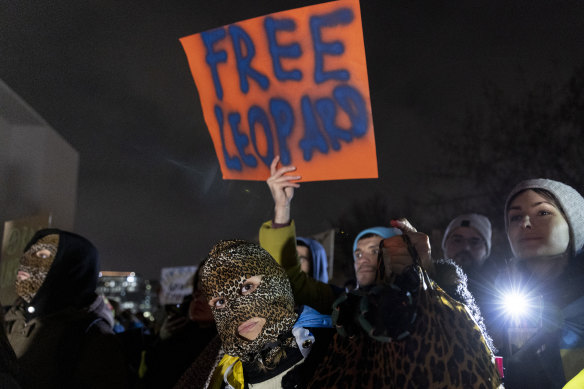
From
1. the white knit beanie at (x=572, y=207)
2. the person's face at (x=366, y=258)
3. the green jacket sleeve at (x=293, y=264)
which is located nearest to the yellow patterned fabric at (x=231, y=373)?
the green jacket sleeve at (x=293, y=264)

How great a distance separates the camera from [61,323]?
9.78 ft

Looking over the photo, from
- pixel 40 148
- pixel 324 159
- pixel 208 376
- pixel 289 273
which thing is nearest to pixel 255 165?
pixel 324 159

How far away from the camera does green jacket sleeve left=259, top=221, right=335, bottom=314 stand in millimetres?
2508

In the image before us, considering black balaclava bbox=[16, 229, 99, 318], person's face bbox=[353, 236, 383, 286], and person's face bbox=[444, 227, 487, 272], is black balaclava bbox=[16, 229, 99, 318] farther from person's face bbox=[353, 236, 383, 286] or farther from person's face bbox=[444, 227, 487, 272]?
person's face bbox=[444, 227, 487, 272]

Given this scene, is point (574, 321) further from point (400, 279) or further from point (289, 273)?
point (289, 273)

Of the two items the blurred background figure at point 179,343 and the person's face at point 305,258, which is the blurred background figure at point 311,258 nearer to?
the person's face at point 305,258

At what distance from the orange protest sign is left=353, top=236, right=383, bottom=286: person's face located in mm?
700

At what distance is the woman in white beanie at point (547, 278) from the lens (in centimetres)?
167

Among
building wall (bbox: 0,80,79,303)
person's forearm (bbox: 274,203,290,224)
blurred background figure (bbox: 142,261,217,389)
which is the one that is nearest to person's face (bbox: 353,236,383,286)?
person's forearm (bbox: 274,203,290,224)

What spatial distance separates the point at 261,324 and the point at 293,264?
2.36 ft

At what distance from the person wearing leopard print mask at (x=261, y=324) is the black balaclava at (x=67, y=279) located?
1564 millimetres

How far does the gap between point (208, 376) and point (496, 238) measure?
5.91 meters

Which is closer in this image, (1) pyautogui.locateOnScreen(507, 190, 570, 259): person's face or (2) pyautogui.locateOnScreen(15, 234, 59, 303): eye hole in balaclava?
(1) pyautogui.locateOnScreen(507, 190, 570, 259): person's face

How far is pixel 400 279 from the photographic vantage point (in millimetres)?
1236
